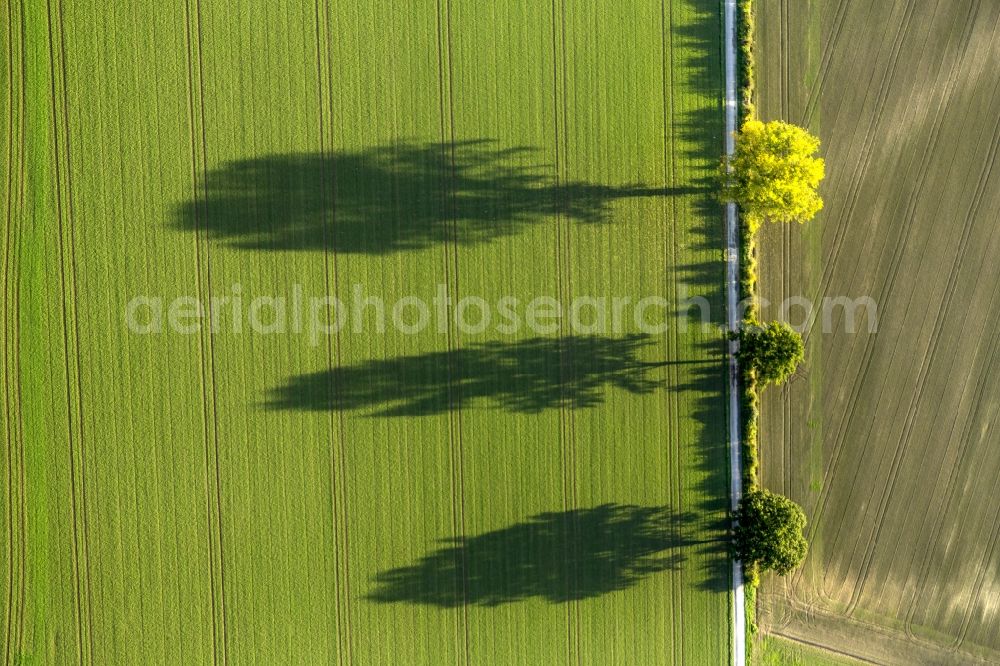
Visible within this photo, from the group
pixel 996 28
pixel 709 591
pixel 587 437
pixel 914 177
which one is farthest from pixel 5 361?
pixel 996 28

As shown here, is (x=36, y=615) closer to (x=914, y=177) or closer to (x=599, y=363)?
(x=599, y=363)

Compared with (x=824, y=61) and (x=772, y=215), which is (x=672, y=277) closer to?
(x=772, y=215)

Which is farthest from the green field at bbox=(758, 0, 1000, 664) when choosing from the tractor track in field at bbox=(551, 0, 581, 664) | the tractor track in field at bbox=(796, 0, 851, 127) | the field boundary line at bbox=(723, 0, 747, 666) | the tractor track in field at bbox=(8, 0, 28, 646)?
the tractor track in field at bbox=(8, 0, 28, 646)

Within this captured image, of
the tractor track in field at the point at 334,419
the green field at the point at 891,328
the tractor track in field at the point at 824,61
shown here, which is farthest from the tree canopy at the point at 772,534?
the tractor track in field at the point at 334,419

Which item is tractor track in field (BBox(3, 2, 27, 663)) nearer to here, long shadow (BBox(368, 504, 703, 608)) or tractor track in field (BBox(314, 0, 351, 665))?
tractor track in field (BBox(314, 0, 351, 665))

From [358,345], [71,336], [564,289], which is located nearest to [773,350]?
[564,289]

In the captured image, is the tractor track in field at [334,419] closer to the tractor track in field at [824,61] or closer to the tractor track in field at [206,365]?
the tractor track in field at [206,365]
